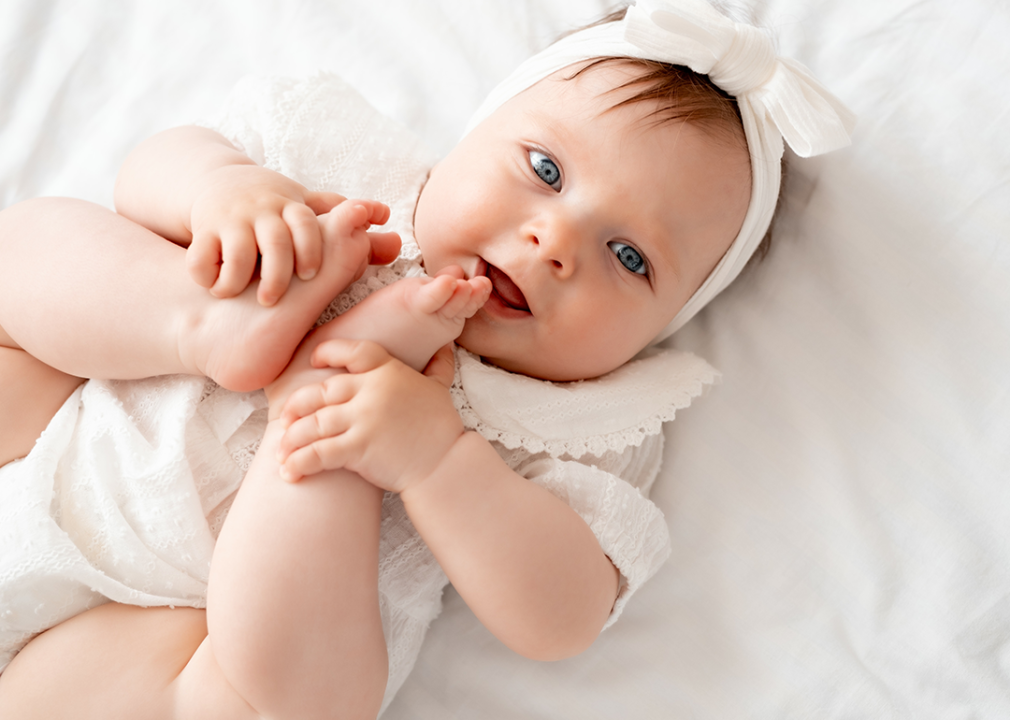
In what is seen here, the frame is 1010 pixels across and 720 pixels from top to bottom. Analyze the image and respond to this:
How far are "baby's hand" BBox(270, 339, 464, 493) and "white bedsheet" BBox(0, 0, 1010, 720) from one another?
20.2 inches

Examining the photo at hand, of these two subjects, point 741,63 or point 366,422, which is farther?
point 741,63

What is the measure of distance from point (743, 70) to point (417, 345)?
675mm

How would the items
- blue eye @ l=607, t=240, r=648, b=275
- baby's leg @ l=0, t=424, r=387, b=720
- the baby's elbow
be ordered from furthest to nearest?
blue eye @ l=607, t=240, r=648, b=275 → the baby's elbow → baby's leg @ l=0, t=424, r=387, b=720

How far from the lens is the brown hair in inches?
46.0

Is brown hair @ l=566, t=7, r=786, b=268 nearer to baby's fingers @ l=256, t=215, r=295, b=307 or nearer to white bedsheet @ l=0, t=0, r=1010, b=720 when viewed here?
white bedsheet @ l=0, t=0, r=1010, b=720

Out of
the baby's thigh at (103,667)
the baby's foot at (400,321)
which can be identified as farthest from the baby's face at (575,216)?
the baby's thigh at (103,667)

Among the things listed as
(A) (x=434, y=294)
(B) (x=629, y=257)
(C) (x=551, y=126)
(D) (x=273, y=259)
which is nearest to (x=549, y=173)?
(C) (x=551, y=126)

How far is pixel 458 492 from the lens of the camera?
1031 millimetres

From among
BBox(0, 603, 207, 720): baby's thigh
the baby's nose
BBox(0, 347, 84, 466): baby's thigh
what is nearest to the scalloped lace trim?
the baby's nose

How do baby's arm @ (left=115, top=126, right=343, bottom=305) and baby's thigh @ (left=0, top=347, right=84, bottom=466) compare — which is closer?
baby's arm @ (left=115, top=126, right=343, bottom=305)

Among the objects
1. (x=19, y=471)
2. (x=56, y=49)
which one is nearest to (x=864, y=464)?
(x=19, y=471)

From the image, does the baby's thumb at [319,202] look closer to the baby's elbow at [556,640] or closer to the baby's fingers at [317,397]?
the baby's fingers at [317,397]

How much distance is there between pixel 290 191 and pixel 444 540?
556 millimetres

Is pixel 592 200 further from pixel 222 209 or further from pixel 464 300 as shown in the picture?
pixel 222 209
